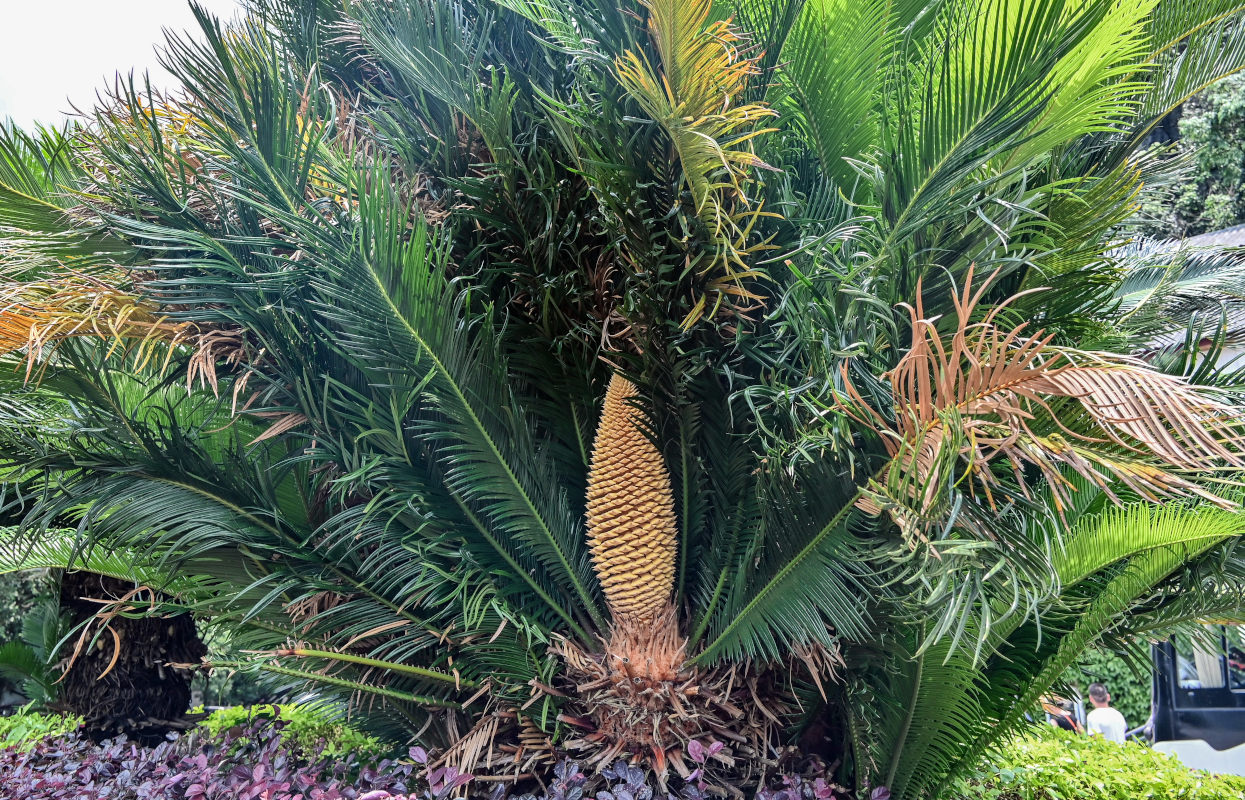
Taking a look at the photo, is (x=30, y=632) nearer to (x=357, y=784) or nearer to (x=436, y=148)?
(x=357, y=784)

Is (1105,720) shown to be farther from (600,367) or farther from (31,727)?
(31,727)

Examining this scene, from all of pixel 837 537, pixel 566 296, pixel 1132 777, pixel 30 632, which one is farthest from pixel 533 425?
pixel 30 632

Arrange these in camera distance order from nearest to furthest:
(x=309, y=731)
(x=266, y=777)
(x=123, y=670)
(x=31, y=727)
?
1. (x=266, y=777)
2. (x=123, y=670)
3. (x=309, y=731)
4. (x=31, y=727)

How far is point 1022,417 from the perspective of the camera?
1.86m

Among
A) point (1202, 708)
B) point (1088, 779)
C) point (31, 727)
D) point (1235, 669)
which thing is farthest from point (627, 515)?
point (1235, 669)

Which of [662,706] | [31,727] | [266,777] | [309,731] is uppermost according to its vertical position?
[662,706]

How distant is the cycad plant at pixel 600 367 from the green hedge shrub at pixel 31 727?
2.29 m

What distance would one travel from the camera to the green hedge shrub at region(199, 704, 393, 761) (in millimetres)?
4004

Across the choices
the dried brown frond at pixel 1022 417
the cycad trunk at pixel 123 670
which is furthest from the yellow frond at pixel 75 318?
the cycad trunk at pixel 123 670

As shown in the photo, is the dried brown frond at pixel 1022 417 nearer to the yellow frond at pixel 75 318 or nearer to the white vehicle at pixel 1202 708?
the yellow frond at pixel 75 318

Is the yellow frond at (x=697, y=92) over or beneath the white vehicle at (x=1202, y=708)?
over

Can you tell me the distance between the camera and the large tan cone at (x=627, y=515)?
2.88m

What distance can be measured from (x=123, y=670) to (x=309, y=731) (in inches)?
41.8

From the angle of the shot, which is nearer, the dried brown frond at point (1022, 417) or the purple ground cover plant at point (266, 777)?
the dried brown frond at point (1022, 417)
